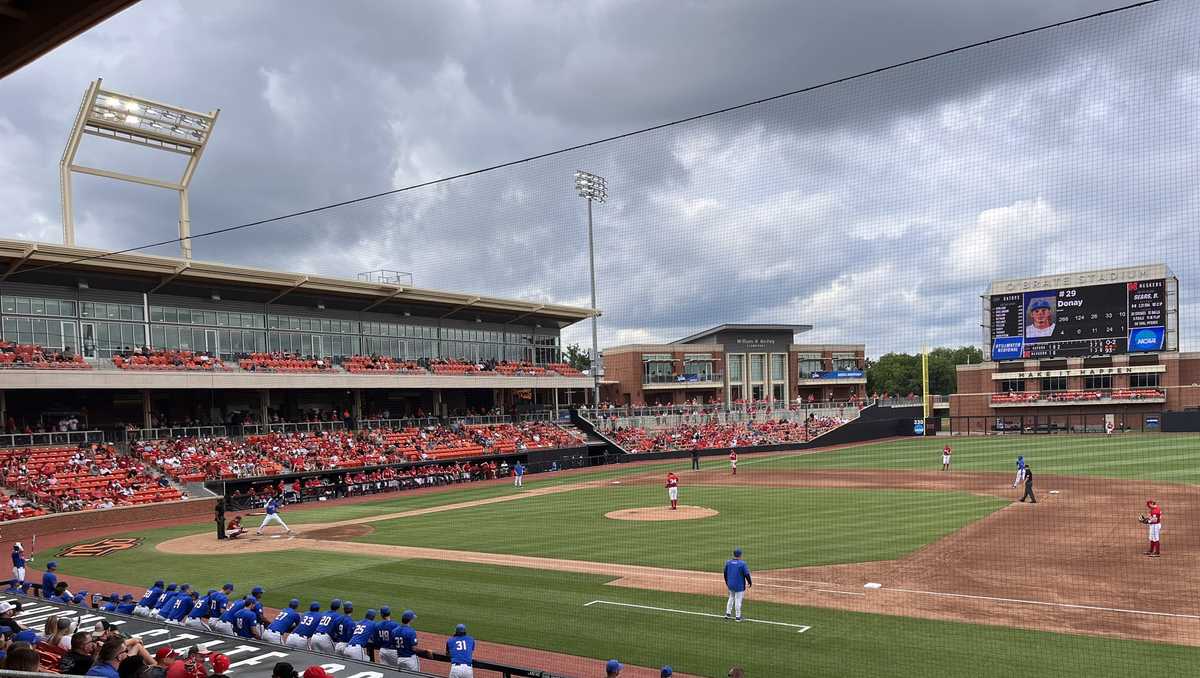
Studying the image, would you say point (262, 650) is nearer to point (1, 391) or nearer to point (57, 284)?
point (1, 391)

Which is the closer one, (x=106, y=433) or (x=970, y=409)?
(x=106, y=433)

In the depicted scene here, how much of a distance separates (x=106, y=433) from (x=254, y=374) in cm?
712

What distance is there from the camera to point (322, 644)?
955 cm

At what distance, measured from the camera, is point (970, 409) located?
2308 inches

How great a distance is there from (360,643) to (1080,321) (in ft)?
167

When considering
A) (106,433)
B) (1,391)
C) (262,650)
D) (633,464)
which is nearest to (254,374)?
(106,433)

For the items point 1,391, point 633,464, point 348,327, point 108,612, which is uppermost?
point 348,327

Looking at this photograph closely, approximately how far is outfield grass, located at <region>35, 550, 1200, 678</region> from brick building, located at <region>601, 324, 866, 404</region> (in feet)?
160

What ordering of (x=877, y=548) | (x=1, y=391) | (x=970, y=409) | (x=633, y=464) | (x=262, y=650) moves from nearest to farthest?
1. (x=262, y=650)
2. (x=877, y=548)
3. (x=1, y=391)
4. (x=633, y=464)
5. (x=970, y=409)

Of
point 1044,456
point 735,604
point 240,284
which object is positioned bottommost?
point 1044,456

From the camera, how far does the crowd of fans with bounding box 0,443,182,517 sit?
25109 millimetres

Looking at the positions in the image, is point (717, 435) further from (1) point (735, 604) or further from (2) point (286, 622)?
(2) point (286, 622)

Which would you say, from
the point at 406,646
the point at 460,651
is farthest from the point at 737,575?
the point at 406,646

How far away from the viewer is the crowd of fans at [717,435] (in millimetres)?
48594
